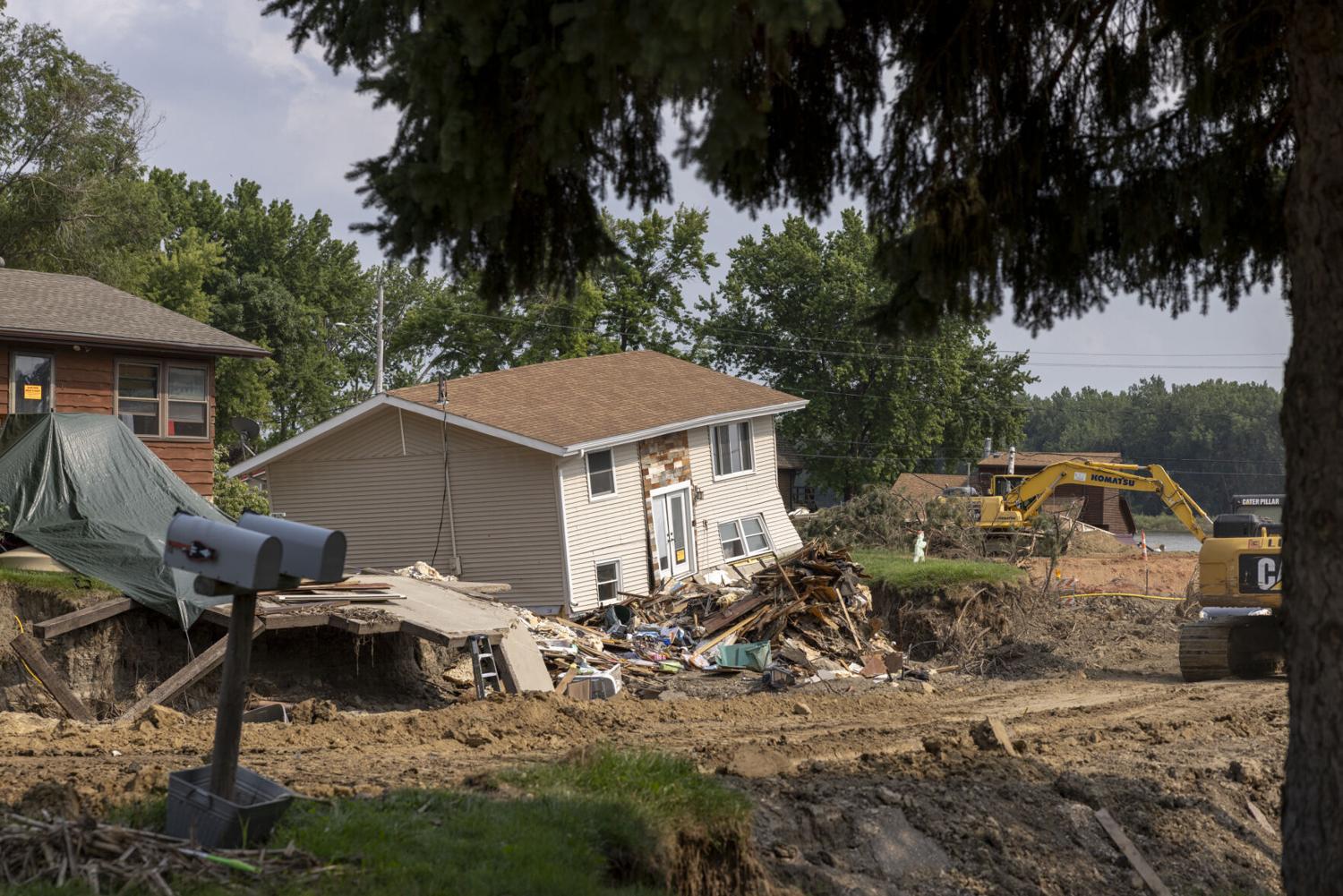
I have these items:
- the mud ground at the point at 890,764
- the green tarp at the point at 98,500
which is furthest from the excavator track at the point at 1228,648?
the green tarp at the point at 98,500

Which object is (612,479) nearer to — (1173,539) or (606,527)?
(606,527)

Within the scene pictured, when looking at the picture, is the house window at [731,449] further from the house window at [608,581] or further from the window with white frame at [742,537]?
the house window at [608,581]

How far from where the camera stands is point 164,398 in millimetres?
24109

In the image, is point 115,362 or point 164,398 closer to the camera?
point 115,362

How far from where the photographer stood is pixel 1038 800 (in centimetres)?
1104

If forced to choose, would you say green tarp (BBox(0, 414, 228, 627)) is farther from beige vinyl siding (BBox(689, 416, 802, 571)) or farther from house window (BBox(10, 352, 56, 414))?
beige vinyl siding (BBox(689, 416, 802, 571))

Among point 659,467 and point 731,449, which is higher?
point 731,449

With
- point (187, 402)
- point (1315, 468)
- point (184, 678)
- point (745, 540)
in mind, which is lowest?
Result: point (184, 678)

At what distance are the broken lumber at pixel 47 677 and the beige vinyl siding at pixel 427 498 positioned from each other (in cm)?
1195

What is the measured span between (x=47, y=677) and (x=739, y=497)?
61.4 feet

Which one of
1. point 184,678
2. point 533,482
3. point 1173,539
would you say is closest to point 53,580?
point 184,678

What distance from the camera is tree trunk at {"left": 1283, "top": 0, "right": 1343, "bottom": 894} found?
6.56 metres

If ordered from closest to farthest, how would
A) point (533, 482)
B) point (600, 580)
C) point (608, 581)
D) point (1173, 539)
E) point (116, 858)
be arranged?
point (116, 858) < point (533, 482) < point (600, 580) < point (608, 581) < point (1173, 539)

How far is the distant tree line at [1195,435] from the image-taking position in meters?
106
